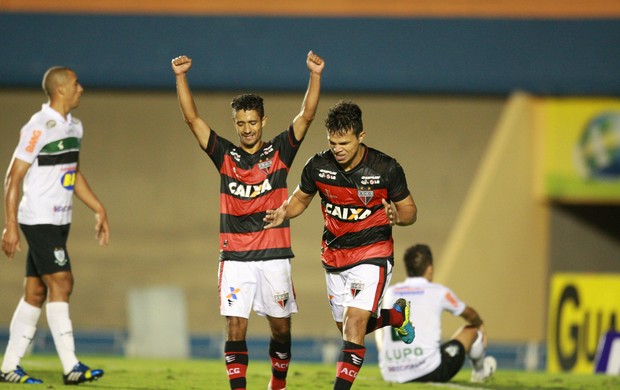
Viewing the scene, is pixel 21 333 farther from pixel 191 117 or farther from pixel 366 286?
pixel 366 286

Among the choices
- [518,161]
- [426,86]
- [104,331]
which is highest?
[426,86]

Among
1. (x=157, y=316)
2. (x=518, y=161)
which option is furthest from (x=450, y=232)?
(x=157, y=316)

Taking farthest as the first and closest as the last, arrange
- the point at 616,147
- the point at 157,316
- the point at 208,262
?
the point at 208,262
the point at 157,316
the point at 616,147

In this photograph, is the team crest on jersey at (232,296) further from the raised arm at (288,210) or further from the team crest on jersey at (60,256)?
the team crest on jersey at (60,256)

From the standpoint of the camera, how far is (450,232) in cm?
1845

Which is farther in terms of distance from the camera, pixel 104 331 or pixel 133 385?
pixel 104 331

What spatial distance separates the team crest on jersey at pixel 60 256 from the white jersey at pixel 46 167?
20cm

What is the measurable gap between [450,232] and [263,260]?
1139 centimetres

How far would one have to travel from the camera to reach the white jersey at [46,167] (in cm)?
812

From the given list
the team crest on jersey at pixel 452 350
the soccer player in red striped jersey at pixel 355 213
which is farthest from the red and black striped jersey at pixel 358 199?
the team crest on jersey at pixel 452 350

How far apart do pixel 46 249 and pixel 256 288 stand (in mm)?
1714

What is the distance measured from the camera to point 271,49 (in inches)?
677

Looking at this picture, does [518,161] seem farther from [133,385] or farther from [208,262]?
[133,385]

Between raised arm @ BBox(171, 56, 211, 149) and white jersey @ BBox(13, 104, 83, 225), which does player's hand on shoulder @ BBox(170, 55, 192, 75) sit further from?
white jersey @ BBox(13, 104, 83, 225)
